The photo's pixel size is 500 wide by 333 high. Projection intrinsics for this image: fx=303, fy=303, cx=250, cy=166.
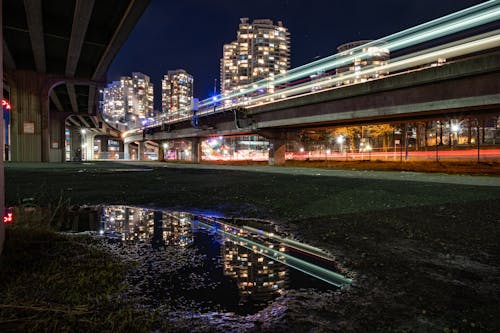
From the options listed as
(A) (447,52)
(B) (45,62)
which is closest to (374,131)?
(A) (447,52)

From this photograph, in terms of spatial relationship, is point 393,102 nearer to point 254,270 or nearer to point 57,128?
point 254,270

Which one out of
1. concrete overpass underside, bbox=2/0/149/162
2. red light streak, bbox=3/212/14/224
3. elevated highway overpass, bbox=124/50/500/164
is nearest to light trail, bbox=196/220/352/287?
red light streak, bbox=3/212/14/224

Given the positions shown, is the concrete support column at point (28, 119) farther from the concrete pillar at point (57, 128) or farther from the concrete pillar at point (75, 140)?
the concrete pillar at point (75, 140)

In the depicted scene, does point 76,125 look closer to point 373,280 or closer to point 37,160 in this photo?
point 37,160

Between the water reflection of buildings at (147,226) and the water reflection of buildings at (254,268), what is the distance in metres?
0.82

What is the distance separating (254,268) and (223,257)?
1.82 feet

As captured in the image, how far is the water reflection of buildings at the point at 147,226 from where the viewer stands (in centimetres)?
471

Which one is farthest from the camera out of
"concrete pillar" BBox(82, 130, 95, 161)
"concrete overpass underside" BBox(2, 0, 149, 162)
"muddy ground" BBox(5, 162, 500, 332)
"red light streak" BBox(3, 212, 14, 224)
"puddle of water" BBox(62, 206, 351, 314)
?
"concrete pillar" BBox(82, 130, 95, 161)

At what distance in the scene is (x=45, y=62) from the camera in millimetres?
31984

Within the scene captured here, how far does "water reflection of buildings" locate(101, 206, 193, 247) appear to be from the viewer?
471 centimetres

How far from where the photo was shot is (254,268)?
11.2ft

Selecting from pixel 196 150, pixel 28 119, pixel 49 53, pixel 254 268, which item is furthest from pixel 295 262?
pixel 196 150

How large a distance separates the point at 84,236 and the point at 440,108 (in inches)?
808

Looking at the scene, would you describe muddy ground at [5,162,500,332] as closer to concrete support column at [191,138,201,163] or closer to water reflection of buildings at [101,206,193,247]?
water reflection of buildings at [101,206,193,247]
